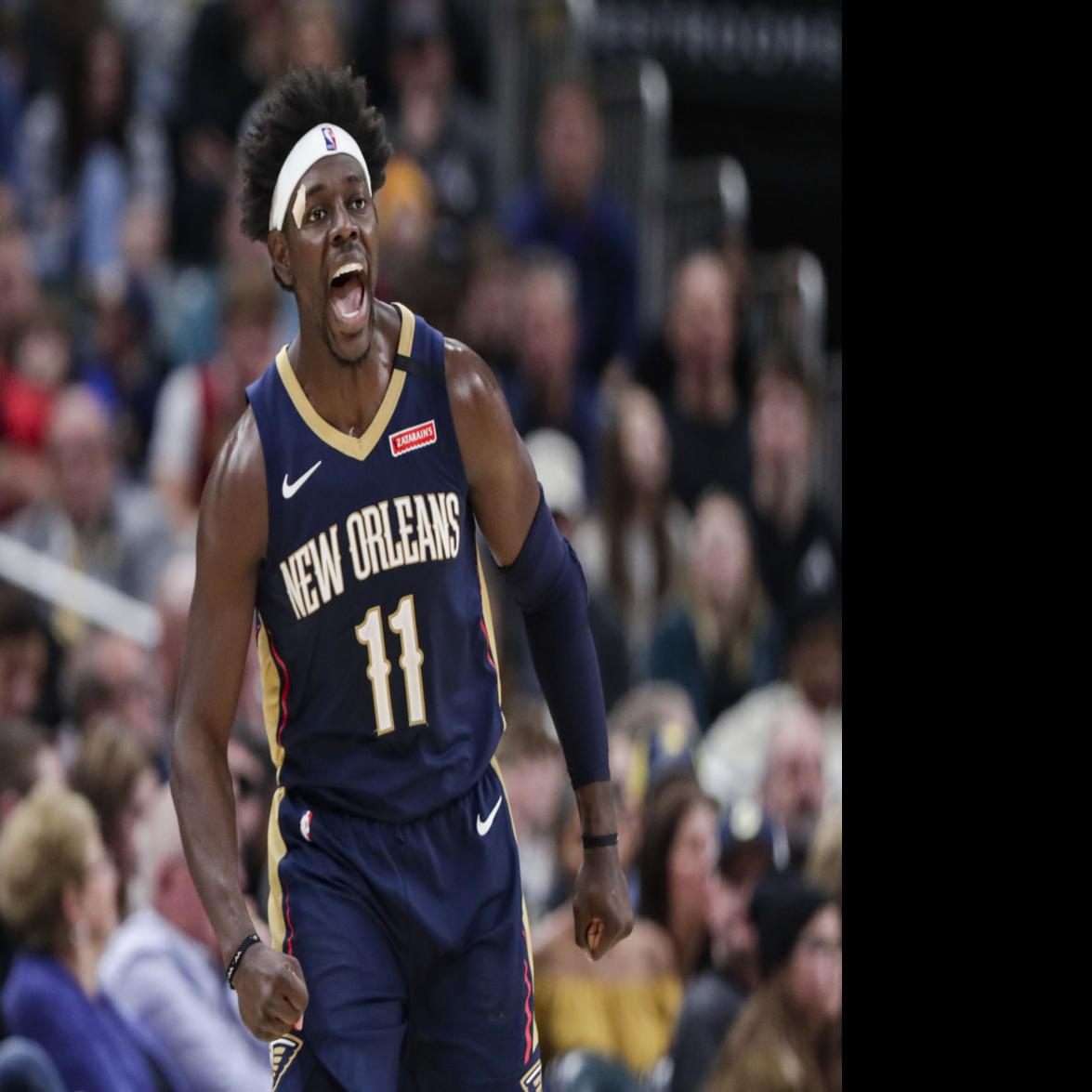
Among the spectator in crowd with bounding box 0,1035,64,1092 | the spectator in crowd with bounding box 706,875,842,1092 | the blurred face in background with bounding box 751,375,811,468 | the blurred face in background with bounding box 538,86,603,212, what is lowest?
the spectator in crowd with bounding box 706,875,842,1092

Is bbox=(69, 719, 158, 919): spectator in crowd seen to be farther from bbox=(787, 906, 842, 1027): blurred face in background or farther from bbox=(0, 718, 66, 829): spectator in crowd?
bbox=(787, 906, 842, 1027): blurred face in background

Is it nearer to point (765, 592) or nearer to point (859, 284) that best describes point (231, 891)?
point (859, 284)

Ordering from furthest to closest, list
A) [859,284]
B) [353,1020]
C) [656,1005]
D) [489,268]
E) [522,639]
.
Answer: [489,268] → [522,639] → [656,1005] → [859,284] → [353,1020]

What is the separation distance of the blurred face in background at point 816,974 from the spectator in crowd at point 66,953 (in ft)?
6.15

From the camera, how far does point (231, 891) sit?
368 centimetres

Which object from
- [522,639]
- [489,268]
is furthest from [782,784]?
[489,268]

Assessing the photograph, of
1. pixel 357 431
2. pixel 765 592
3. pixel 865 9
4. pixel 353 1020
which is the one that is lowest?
pixel 765 592

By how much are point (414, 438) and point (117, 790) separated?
2.66 meters

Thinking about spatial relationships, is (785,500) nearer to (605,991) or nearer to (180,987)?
(605,991)

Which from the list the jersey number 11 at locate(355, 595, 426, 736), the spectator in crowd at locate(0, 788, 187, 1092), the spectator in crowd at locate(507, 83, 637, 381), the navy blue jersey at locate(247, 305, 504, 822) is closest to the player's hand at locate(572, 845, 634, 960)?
the navy blue jersey at locate(247, 305, 504, 822)

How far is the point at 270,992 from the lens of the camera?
352cm

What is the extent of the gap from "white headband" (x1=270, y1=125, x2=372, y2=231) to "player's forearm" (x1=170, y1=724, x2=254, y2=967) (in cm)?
88

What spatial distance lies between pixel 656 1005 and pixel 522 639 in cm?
142

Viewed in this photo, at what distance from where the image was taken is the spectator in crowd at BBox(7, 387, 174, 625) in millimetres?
7246
